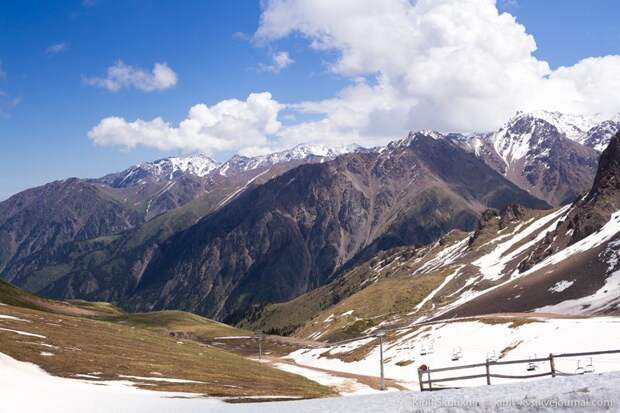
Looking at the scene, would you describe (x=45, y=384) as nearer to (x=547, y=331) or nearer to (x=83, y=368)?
(x=83, y=368)

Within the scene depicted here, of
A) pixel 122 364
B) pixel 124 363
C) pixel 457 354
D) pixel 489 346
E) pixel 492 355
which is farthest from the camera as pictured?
pixel 489 346

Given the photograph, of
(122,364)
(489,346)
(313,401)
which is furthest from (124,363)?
(489,346)

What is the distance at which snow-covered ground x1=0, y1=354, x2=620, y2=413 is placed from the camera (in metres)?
26.4

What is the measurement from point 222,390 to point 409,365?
59820mm

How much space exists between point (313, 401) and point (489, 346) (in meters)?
68.5

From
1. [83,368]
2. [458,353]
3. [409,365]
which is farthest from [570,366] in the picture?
[83,368]

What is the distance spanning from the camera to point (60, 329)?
95.4 metres

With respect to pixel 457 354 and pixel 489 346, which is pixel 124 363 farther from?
pixel 489 346

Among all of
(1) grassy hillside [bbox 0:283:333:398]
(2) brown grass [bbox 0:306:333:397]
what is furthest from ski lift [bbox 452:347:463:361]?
(1) grassy hillside [bbox 0:283:333:398]

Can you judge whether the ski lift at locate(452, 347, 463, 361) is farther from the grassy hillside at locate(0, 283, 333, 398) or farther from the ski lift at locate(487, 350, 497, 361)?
the grassy hillside at locate(0, 283, 333, 398)

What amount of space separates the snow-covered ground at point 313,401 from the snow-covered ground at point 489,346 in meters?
36.9

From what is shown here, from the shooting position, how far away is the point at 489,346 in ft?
340

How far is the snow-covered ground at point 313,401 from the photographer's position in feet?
86.6

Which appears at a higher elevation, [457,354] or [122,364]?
[122,364]
